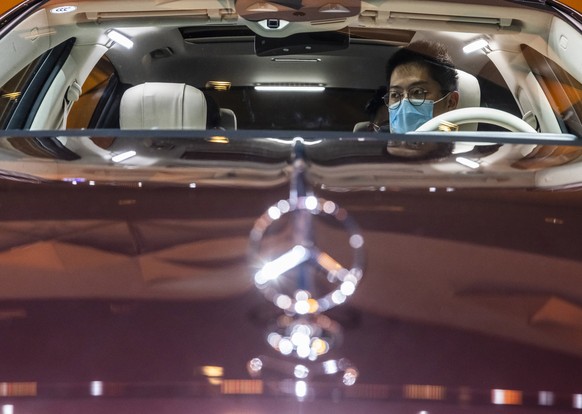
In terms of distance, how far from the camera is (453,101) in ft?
7.39

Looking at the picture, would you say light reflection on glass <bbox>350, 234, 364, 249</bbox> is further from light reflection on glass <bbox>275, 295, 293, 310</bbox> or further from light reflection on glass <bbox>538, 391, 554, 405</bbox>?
light reflection on glass <bbox>538, 391, 554, 405</bbox>

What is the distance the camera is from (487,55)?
232 cm

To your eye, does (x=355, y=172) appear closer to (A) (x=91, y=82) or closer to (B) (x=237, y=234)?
(B) (x=237, y=234)

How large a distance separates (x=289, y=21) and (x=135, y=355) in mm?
1326

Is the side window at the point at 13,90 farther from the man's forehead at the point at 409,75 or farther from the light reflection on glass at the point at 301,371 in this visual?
the light reflection on glass at the point at 301,371

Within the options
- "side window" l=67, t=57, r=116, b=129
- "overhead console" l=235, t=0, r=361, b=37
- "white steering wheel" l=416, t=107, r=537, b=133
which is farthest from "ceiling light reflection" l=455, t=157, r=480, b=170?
"side window" l=67, t=57, r=116, b=129

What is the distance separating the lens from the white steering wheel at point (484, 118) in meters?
2.13

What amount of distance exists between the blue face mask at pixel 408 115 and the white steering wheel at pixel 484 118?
0.12 meters

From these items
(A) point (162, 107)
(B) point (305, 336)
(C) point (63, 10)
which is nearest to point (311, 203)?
(B) point (305, 336)

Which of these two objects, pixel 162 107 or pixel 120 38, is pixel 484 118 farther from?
pixel 120 38

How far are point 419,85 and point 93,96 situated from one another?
75 centimetres

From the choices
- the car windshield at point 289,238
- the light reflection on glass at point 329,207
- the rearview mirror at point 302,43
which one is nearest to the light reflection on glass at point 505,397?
the car windshield at point 289,238

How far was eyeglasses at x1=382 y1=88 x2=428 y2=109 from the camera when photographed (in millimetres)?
→ 2262

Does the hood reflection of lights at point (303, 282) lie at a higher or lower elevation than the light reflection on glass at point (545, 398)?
higher
